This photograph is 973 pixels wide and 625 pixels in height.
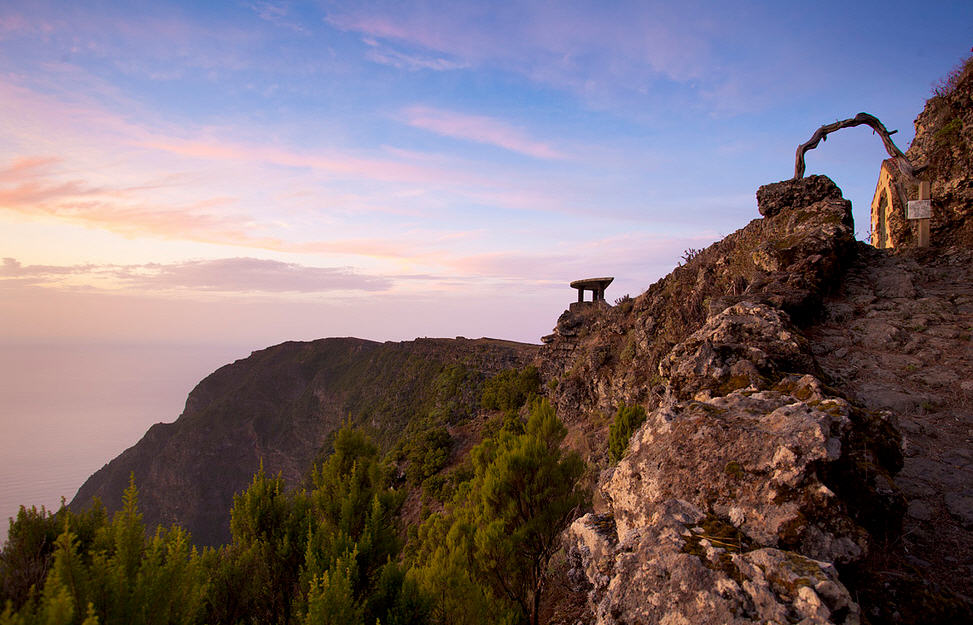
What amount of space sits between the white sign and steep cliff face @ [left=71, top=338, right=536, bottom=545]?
3170cm

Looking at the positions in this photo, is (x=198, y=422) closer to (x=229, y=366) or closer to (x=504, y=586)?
Answer: (x=229, y=366)

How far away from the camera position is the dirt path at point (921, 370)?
429 cm

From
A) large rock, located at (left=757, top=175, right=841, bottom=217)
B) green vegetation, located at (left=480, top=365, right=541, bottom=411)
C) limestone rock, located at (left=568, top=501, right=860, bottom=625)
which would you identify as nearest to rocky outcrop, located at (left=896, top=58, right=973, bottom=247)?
large rock, located at (left=757, top=175, right=841, bottom=217)

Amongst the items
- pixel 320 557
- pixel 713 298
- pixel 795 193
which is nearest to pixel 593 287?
pixel 795 193

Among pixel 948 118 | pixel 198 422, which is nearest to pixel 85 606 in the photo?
pixel 948 118

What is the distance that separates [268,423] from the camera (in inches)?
2532

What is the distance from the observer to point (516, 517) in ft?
26.8

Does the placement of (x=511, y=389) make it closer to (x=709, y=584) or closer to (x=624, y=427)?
(x=624, y=427)

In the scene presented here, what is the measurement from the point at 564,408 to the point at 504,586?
12.8 meters

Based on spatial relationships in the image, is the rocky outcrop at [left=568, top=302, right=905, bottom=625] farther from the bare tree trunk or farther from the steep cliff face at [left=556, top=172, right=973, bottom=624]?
the bare tree trunk

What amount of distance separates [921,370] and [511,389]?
77.1ft

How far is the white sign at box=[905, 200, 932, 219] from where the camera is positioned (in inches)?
Answer: 420

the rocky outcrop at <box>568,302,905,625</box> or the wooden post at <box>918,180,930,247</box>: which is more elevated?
the wooden post at <box>918,180,930,247</box>

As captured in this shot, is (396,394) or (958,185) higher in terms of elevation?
(958,185)
